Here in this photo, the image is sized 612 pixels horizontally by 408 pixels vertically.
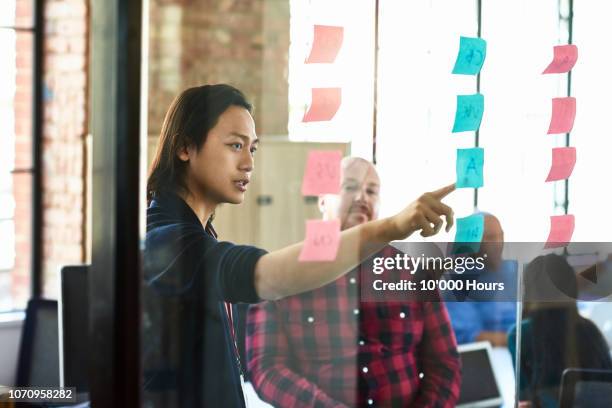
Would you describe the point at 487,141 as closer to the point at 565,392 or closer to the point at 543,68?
the point at 543,68

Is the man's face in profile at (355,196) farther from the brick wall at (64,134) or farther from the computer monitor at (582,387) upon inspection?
the brick wall at (64,134)

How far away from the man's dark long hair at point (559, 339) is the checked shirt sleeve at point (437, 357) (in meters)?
0.17

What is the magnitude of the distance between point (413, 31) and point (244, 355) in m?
0.67

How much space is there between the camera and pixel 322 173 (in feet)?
5.03

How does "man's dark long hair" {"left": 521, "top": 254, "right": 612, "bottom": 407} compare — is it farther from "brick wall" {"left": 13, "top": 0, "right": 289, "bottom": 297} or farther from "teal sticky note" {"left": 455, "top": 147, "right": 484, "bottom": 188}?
"brick wall" {"left": 13, "top": 0, "right": 289, "bottom": 297}

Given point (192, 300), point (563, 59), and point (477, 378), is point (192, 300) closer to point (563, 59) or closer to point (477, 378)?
point (477, 378)

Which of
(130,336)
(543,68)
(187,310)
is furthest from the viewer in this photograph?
(543,68)

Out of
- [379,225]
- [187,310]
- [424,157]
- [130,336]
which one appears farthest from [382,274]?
[130,336]

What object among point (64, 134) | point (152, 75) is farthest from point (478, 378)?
point (64, 134)

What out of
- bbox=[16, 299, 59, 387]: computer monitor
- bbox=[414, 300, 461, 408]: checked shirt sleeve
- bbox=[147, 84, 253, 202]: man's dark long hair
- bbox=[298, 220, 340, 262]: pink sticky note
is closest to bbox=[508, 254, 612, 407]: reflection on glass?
bbox=[414, 300, 461, 408]: checked shirt sleeve

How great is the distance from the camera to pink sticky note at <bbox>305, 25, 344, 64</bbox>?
1.52m

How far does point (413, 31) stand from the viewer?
5.11ft

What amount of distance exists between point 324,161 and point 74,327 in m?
1.01

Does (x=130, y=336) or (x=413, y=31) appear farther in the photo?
(x=413, y=31)
